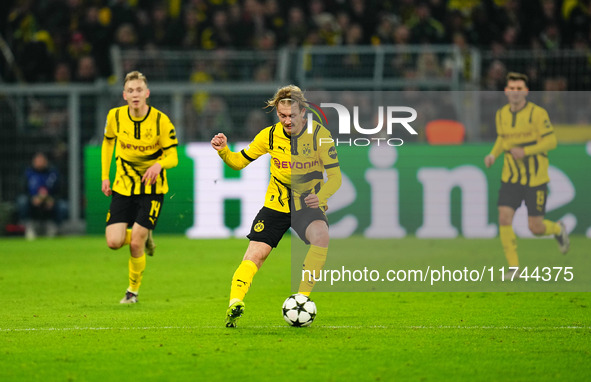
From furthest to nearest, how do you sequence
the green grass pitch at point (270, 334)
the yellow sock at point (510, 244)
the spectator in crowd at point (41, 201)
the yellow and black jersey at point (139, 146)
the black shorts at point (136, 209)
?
the spectator in crowd at point (41, 201) < the yellow sock at point (510, 244) < the yellow and black jersey at point (139, 146) < the black shorts at point (136, 209) < the green grass pitch at point (270, 334)

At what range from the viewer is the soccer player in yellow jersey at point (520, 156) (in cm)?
1098

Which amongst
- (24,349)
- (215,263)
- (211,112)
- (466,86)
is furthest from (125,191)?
(466,86)

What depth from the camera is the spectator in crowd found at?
1658cm

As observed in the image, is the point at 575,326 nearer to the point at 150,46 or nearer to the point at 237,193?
the point at 237,193

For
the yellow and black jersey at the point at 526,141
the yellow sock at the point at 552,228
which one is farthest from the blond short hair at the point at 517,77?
the yellow sock at the point at 552,228

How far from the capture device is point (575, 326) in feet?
25.0

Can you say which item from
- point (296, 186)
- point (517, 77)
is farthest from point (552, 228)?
point (296, 186)

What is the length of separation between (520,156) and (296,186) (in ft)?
13.7

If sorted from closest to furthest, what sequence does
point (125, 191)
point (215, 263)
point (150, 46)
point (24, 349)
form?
point (24, 349)
point (125, 191)
point (215, 263)
point (150, 46)

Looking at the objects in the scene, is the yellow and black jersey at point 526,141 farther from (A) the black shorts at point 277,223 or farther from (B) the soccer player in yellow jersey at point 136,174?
(A) the black shorts at point 277,223

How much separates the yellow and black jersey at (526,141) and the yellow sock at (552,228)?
67 cm

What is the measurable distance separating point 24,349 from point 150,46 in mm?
11694

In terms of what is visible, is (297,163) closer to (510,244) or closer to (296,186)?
(296,186)

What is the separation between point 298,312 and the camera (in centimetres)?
745
